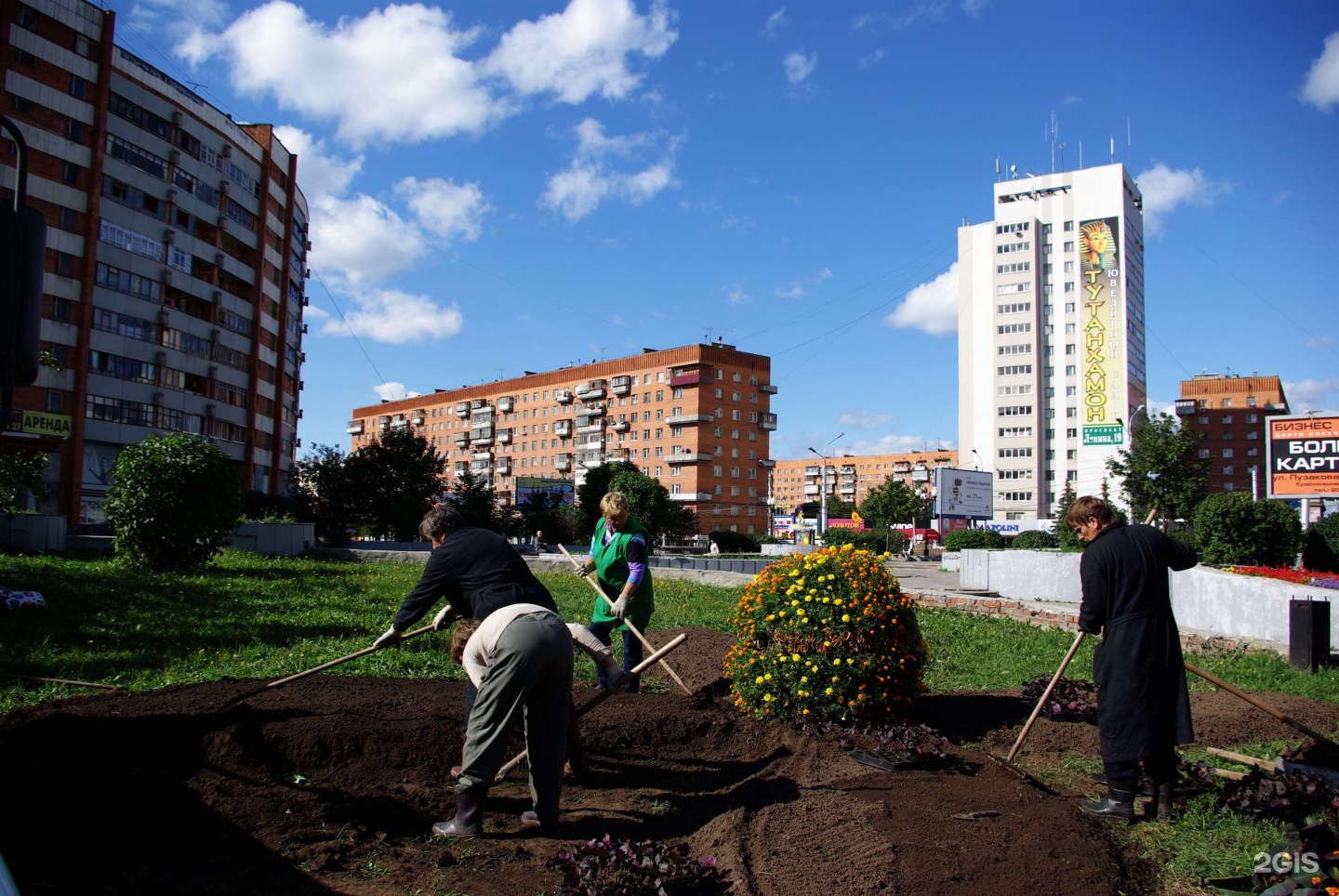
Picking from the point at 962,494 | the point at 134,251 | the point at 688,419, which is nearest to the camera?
the point at 134,251

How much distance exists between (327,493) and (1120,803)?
187ft

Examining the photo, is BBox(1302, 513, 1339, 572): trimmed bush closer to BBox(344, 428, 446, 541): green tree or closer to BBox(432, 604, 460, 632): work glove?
BBox(432, 604, 460, 632): work glove

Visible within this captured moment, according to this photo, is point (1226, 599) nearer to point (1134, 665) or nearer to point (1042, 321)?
point (1134, 665)

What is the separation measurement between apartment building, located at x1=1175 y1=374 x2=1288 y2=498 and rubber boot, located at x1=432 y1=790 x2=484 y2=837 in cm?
13801

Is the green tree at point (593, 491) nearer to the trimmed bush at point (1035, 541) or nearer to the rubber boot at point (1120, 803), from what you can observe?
the trimmed bush at point (1035, 541)

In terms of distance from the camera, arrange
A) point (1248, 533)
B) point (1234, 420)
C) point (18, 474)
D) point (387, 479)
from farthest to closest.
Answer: point (1234, 420)
point (387, 479)
point (1248, 533)
point (18, 474)

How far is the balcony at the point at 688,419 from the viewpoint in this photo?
3780 inches

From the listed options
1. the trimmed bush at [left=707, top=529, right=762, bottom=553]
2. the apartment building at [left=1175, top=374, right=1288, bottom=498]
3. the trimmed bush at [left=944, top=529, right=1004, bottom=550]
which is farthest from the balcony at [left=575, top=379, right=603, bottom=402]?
the apartment building at [left=1175, top=374, right=1288, bottom=498]

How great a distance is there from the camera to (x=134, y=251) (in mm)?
47031

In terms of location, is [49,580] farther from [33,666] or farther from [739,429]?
[739,429]

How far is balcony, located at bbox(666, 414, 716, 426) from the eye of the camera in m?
96.0

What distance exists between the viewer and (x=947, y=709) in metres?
7.38

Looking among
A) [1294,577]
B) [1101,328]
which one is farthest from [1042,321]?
[1294,577]

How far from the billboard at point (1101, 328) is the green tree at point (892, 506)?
61.2 ft
